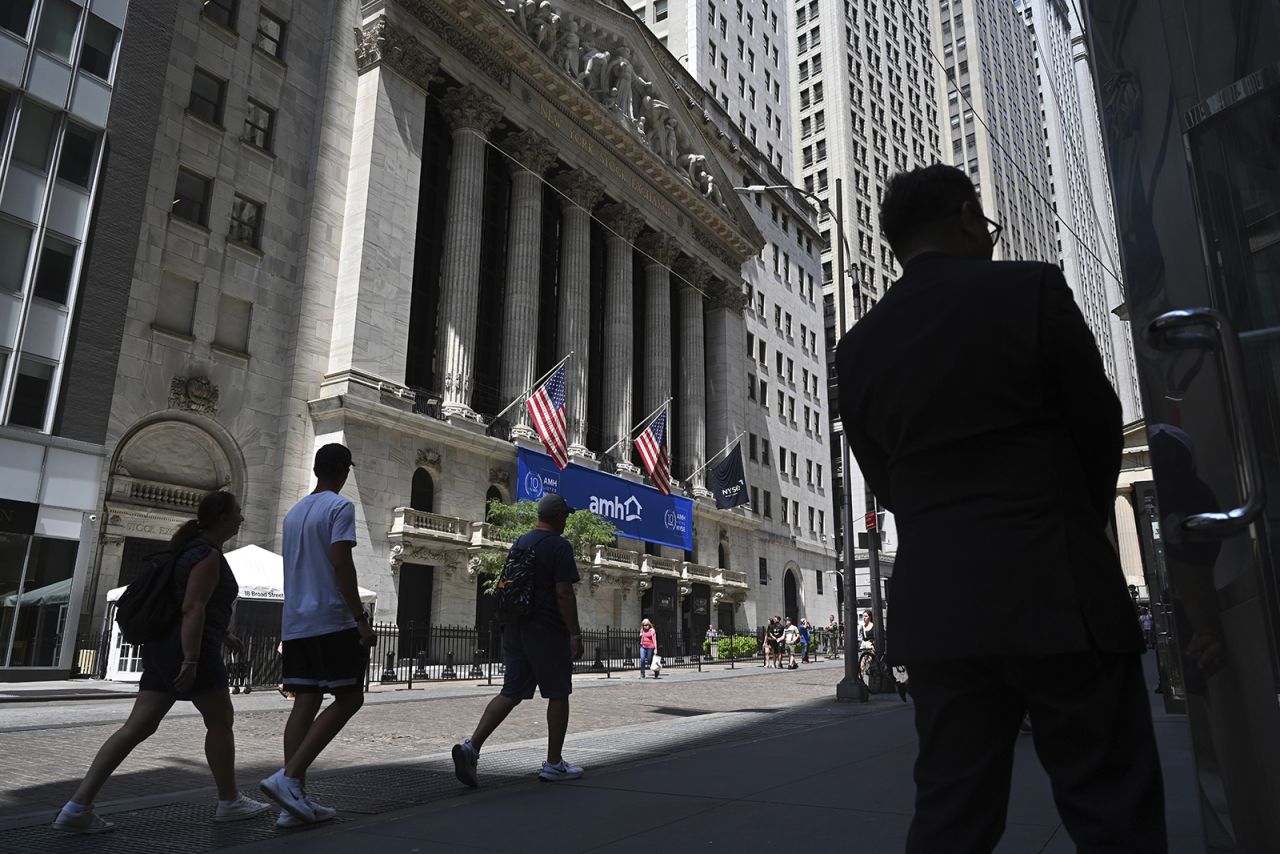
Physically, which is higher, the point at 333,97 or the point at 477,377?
the point at 333,97

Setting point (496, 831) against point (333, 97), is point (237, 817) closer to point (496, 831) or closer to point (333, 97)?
point (496, 831)

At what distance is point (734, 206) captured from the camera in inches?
2057

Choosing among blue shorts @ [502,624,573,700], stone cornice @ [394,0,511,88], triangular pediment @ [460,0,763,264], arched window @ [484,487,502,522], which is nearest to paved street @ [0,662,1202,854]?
blue shorts @ [502,624,573,700]

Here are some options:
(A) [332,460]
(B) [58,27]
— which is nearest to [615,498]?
(B) [58,27]

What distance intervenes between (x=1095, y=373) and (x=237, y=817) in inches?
219

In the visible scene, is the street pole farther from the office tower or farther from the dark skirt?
the office tower

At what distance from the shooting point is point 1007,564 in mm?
2062

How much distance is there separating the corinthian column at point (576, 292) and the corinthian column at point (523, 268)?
1.60 meters

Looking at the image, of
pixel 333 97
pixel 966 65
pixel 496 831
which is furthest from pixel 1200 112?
pixel 966 65

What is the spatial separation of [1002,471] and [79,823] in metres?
5.43

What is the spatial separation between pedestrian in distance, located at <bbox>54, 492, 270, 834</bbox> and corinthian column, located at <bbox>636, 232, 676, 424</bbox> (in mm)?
39049

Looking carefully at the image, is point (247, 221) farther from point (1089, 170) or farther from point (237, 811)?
point (1089, 170)

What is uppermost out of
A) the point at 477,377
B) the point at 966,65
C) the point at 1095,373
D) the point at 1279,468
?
the point at 966,65

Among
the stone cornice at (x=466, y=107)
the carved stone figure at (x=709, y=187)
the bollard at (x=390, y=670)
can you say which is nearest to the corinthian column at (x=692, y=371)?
the carved stone figure at (x=709, y=187)
